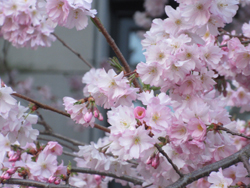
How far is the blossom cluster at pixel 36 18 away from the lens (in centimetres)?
88

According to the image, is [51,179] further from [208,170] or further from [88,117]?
[208,170]

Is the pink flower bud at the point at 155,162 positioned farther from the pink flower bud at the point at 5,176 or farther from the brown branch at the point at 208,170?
the pink flower bud at the point at 5,176

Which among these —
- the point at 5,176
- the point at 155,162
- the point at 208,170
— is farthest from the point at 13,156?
the point at 208,170

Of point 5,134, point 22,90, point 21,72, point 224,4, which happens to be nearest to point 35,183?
point 5,134

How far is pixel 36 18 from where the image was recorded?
1.37m

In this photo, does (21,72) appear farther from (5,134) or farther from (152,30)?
(152,30)

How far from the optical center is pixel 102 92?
2.81 ft

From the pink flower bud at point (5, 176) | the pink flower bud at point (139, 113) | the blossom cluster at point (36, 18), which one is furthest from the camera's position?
the pink flower bud at point (5, 176)

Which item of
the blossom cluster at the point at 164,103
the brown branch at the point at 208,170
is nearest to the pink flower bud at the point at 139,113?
the blossom cluster at the point at 164,103

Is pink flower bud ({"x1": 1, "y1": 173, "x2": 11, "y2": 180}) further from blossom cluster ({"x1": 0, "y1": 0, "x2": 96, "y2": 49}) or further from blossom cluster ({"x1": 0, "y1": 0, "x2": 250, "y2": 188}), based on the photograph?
blossom cluster ({"x1": 0, "y1": 0, "x2": 96, "y2": 49})

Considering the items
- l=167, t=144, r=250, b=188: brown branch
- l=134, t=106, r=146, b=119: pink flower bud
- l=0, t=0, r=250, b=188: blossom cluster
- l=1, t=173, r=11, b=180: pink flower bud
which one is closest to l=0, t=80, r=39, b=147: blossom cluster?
l=0, t=0, r=250, b=188: blossom cluster

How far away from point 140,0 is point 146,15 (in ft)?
1.33

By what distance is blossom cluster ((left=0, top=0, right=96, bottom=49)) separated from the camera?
88cm

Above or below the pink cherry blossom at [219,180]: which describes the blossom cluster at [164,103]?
above
